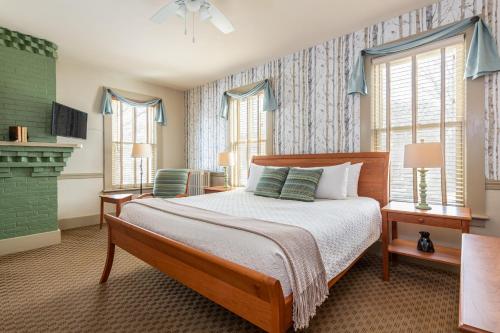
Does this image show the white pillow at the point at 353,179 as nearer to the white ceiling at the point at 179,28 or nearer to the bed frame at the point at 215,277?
the bed frame at the point at 215,277

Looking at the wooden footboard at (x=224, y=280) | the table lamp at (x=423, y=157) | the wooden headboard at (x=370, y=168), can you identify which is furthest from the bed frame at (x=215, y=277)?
the wooden headboard at (x=370, y=168)

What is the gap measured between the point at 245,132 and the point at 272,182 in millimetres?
1769

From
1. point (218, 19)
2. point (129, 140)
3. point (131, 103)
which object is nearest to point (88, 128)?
point (129, 140)

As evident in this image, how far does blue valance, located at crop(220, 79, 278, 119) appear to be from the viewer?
13.4 feet

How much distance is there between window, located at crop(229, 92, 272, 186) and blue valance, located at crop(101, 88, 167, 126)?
1.47 meters

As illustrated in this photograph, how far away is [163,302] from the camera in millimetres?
2111

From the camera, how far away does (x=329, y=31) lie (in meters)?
3.28

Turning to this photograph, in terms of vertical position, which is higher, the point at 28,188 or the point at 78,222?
the point at 28,188

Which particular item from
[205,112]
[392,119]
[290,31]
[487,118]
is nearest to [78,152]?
[205,112]

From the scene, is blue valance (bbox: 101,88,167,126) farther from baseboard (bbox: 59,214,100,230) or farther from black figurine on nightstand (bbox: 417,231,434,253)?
black figurine on nightstand (bbox: 417,231,434,253)

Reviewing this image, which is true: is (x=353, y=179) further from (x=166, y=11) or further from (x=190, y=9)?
(x=166, y=11)

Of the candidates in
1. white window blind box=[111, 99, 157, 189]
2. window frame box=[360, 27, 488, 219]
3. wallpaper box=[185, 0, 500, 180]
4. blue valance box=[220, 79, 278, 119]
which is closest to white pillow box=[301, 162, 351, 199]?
wallpaper box=[185, 0, 500, 180]

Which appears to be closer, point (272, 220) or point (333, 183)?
point (272, 220)

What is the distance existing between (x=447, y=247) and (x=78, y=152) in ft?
17.0
